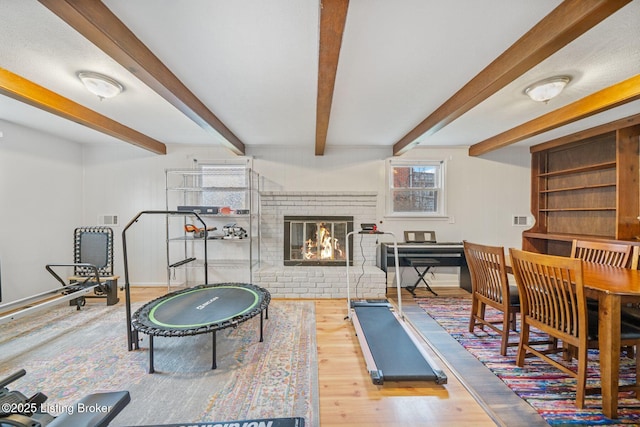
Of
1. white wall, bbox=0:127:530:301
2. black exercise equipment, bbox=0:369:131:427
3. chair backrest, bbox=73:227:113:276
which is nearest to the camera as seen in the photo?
black exercise equipment, bbox=0:369:131:427

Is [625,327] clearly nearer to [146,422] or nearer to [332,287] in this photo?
[332,287]

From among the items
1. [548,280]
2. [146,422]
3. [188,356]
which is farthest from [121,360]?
[548,280]

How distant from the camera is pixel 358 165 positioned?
4.29 metres

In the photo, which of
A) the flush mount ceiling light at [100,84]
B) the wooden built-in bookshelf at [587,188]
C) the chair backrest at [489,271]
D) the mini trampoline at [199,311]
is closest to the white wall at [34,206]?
the flush mount ceiling light at [100,84]

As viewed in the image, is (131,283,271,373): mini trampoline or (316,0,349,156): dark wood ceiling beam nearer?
(316,0,349,156): dark wood ceiling beam

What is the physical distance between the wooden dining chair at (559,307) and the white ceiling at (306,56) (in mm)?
1482

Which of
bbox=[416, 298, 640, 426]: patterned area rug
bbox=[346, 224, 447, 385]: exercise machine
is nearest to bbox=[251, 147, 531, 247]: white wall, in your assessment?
bbox=[346, 224, 447, 385]: exercise machine

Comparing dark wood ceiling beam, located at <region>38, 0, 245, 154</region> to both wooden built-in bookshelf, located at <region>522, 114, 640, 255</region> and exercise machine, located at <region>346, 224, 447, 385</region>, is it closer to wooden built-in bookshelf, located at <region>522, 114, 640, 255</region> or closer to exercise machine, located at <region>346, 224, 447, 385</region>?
exercise machine, located at <region>346, 224, 447, 385</region>

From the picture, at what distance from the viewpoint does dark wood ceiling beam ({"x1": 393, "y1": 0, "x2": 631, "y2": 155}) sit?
1250mm

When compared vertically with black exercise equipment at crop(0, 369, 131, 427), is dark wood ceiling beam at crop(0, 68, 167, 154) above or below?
above

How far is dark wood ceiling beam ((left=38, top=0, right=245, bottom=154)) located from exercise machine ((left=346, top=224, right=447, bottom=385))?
226cm

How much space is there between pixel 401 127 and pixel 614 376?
114 inches

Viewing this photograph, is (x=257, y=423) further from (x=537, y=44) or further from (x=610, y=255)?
(x=610, y=255)

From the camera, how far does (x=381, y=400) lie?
174 cm
